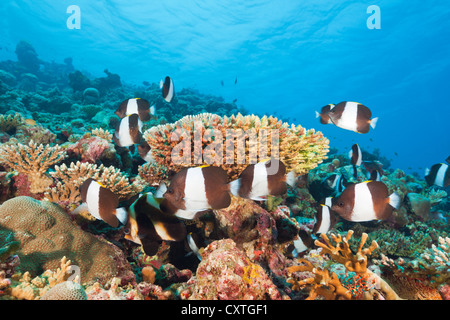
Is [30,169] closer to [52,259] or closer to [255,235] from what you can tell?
[52,259]

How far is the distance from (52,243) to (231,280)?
2.33m

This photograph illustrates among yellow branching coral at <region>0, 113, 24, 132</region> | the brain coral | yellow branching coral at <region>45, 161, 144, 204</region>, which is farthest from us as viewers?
yellow branching coral at <region>0, 113, 24, 132</region>

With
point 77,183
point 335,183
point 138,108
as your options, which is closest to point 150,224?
point 77,183

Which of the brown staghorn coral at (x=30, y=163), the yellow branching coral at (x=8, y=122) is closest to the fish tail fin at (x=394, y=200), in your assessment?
the brown staghorn coral at (x=30, y=163)

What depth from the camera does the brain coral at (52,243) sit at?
2465mm

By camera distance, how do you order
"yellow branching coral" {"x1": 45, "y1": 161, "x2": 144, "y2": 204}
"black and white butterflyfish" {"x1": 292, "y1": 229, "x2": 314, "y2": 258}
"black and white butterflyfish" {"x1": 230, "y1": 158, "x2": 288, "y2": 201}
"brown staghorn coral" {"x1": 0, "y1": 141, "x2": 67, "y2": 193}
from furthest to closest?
"brown staghorn coral" {"x1": 0, "y1": 141, "x2": 67, "y2": 193} < "yellow branching coral" {"x1": 45, "y1": 161, "x2": 144, "y2": 204} < "black and white butterflyfish" {"x1": 292, "y1": 229, "x2": 314, "y2": 258} < "black and white butterflyfish" {"x1": 230, "y1": 158, "x2": 288, "y2": 201}

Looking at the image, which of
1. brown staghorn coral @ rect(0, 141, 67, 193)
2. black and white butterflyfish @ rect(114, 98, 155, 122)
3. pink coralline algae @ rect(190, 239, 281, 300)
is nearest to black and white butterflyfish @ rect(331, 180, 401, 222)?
pink coralline algae @ rect(190, 239, 281, 300)

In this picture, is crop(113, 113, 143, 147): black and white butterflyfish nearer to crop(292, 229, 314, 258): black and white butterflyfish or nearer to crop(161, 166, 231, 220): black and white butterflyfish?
crop(161, 166, 231, 220): black and white butterflyfish

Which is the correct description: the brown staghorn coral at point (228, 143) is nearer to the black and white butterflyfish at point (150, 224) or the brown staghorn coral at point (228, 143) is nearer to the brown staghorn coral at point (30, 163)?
the black and white butterflyfish at point (150, 224)

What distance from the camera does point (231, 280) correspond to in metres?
1.85

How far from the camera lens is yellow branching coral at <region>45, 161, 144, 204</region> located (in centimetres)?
372

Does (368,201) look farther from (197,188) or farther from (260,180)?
(197,188)

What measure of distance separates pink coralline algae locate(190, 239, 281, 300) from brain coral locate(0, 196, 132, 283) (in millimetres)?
1468
